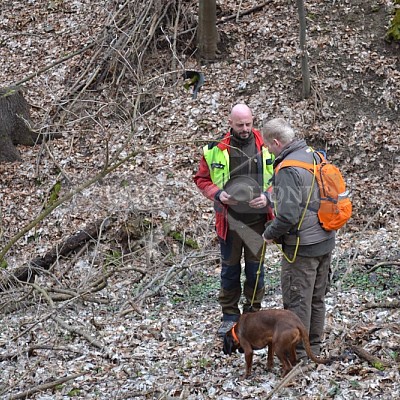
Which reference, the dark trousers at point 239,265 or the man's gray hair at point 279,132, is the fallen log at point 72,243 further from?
the man's gray hair at point 279,132

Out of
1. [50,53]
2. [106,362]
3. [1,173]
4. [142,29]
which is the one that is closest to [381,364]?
[106,362]

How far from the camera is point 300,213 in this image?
4656 millimetres

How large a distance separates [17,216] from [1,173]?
1.24 metres

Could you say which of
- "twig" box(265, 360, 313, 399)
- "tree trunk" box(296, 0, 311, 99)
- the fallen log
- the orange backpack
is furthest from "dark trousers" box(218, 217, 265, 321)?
"tree trunk" box(296, 0, 311, 99)

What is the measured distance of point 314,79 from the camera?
11242mm

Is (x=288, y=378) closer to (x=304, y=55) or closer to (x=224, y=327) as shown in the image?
(x=224, y=327)

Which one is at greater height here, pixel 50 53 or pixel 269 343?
pixel 50 53

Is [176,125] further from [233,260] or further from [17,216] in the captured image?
[233,260]

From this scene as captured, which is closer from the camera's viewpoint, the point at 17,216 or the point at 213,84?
the point at 17,216

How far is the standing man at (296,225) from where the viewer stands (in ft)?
15.0

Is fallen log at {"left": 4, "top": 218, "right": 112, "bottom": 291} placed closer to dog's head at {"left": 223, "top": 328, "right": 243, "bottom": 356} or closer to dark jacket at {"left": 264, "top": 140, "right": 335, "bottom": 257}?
dog's head at {"left": 223, "top": 328, "right": 243, "bottom": 356}

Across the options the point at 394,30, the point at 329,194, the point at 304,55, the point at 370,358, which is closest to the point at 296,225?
the point at 329,194

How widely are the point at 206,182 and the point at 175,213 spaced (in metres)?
3.69

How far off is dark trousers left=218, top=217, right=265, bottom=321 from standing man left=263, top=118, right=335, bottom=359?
808mm
